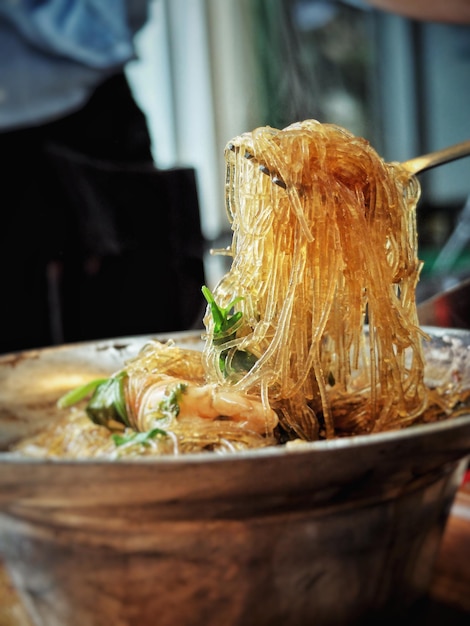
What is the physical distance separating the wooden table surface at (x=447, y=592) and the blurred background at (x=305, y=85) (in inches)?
84.7

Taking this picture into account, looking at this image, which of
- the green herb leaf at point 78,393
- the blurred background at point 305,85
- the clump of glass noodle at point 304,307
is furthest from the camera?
the blurred background at point 305,85

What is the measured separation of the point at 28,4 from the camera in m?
2.91

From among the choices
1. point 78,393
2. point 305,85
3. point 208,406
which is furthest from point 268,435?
point 305,85

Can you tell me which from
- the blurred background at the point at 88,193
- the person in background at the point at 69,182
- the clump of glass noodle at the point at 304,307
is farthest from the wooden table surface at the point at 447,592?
the person in background at the point at 69,182

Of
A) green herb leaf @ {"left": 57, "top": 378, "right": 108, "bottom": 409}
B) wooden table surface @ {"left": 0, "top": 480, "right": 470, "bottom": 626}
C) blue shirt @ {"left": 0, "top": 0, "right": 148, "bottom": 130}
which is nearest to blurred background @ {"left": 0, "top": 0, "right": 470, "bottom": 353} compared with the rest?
blue shirt @ {"left": 0, "top": 0, "right": 148, "bottom": 130}

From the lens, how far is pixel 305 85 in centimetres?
473

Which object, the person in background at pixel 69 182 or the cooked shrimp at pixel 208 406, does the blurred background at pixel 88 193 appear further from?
the cooked shrimp at pixel 208 406

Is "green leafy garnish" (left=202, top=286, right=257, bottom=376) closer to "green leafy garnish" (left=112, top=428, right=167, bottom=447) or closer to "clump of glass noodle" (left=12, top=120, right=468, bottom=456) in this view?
"clump of glass noodle" (left=12, top=120, right=468, bottom=456)

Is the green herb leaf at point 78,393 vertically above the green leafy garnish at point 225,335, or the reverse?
the green leafy garnish at point 225,335

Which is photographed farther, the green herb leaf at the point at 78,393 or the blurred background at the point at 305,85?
the blurred background at the point at 305,85

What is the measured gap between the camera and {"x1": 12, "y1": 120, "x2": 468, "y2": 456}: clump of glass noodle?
95cm

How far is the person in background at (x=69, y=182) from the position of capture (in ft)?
9.32

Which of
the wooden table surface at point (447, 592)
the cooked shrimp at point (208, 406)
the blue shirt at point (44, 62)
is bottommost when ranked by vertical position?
the wooden table surface at point (447, 592)

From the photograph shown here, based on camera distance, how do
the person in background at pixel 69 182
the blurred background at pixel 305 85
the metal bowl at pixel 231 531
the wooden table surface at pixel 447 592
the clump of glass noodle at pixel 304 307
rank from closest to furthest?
the metal bowl at pixel 231 531 → the wooden table surface at pixel 447 592 → the clump of glass noodle at pixel 304 307 → the person in background at pixel 69 182 → the blurred background at pixel 305 85
